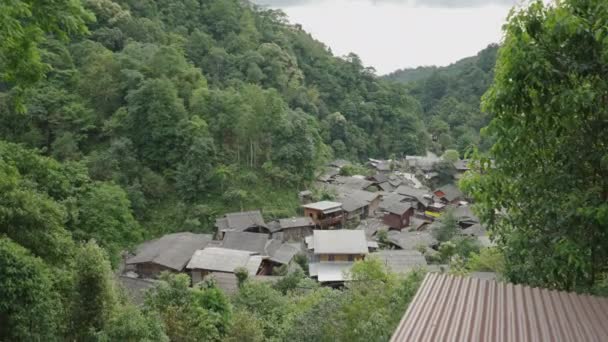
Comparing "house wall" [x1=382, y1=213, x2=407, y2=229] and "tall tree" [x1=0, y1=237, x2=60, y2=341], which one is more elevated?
"tall tree" [x1=0, y1=237, x2=60, y2=341]

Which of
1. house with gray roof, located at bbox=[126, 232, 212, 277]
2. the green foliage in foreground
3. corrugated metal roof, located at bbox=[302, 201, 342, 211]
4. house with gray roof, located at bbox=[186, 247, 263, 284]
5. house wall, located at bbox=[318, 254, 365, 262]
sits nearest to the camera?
the green foliage in foreground

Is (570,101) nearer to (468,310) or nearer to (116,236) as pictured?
(468,310)

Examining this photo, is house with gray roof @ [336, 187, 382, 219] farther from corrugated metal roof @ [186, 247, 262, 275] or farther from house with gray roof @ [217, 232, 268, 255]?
corrugated metal roof @ [186, 247, 262, 275]

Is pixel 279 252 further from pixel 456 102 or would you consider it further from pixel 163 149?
pixel 456 102

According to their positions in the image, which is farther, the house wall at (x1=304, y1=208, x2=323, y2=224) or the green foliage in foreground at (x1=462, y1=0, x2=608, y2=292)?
the house wall at (x1=304, y1=208, x2=323, y2=224)

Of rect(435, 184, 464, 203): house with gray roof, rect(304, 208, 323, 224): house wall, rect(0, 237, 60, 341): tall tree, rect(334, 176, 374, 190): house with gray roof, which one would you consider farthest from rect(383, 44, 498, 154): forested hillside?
rect(0, 237, 60, 341): tall tree

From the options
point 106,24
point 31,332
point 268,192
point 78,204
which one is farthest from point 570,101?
point 106,24
